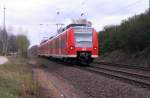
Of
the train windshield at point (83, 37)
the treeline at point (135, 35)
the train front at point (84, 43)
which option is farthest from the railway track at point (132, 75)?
the treeline at point (135, 35)

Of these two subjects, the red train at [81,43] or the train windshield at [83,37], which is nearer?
the red train at [81,43]

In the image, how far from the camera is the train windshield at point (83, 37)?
3130cm

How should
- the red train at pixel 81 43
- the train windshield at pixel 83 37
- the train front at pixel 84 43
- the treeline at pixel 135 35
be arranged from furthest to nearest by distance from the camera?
the treeline at pixel 135 35 < the train windshield at pixel 83 37 < the train front at pixel 84 43 < the red train at pixel 81 43

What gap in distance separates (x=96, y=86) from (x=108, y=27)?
4235 cm

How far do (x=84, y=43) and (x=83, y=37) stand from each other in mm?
512

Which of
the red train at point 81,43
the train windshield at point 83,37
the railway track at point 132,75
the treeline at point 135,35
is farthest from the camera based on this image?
the treeline at point 135,35

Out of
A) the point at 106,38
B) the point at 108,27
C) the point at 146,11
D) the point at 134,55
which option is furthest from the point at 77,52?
the point at 108,27

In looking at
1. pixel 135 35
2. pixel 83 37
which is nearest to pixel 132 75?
pixel 83 37

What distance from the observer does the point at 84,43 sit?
31.3m

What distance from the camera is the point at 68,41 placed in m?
31.2

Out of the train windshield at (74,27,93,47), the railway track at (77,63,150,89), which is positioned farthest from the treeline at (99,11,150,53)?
the railway track at (77,63,150,89)

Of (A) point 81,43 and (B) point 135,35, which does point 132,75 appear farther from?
(B) point 135,35

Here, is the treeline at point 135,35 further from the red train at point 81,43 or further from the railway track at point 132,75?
the railway track at point 132,75

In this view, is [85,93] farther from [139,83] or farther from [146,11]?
[146,11]
